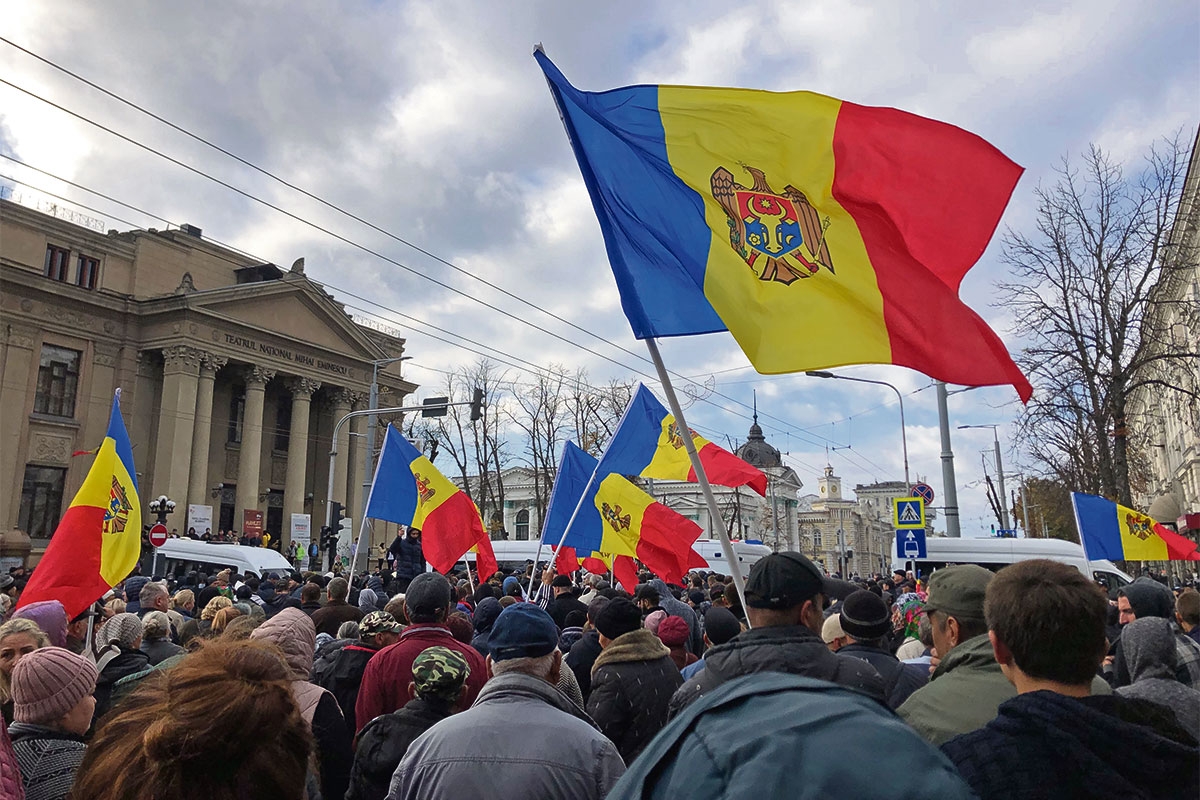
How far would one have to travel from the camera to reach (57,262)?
36.6m

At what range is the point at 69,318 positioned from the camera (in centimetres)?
3619

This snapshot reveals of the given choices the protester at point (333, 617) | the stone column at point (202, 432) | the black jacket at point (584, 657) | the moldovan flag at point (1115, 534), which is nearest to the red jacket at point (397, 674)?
the black jacket at point (584, 657)

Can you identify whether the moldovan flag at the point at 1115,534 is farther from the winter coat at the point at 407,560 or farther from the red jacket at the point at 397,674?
the winter coat at the point at 407,560

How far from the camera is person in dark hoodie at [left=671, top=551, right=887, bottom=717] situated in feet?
10.4

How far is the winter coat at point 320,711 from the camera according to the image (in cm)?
405

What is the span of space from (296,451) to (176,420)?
7106 mm

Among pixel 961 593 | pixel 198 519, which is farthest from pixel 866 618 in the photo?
pixel 198 519

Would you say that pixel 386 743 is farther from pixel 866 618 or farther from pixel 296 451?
pixel 296 451

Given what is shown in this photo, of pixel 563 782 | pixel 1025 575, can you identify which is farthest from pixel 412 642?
pixel 1025 575

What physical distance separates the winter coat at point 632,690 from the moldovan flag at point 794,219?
5.92 feet

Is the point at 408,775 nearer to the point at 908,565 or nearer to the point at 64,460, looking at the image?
the point at 908,565

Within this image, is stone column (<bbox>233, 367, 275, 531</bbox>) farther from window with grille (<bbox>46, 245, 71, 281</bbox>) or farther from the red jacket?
the red jacket

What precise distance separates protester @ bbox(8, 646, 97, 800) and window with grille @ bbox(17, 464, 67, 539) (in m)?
37.8

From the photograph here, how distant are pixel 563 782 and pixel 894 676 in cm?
232
